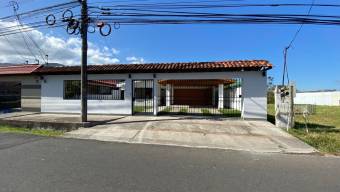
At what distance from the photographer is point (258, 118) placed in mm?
14047

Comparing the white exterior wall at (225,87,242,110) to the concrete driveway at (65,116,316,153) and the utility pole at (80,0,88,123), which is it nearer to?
the concrete driveway at (65,116,316,153)

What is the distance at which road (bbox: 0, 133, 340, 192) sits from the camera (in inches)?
174

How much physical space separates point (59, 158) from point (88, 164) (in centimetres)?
98

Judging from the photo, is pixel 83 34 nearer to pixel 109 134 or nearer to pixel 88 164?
pixel 109 134

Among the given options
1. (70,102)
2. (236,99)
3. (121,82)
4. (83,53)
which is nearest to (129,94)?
(121,82)

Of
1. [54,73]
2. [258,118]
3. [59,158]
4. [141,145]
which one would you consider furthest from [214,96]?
[59,158]

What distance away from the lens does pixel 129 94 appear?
611 inches

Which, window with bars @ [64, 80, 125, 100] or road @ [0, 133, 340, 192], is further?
window with bars @ [64, 80, 125, 100]

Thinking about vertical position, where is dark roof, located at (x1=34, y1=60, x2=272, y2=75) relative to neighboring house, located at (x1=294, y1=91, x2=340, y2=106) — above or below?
above

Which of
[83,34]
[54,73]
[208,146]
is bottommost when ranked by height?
[208,146]

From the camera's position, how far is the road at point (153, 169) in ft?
14.5

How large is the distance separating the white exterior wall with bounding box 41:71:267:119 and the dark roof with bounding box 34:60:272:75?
0.36 m

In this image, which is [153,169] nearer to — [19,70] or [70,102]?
[70,102]

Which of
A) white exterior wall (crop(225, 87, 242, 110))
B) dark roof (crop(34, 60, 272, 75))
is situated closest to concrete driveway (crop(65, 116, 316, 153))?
dark roof (crop(34, 60, 272, 75))
